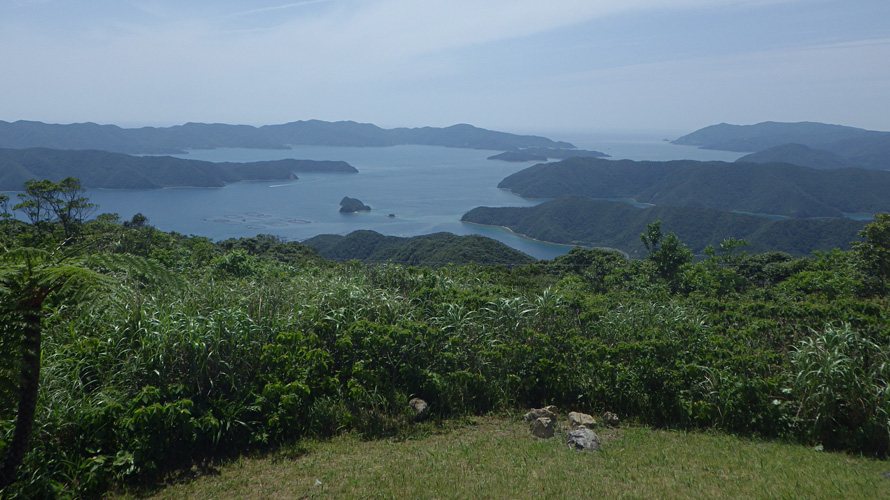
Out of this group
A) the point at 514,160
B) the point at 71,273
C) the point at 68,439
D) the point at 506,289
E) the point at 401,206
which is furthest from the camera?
the point at 514,160

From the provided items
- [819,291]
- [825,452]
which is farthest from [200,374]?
[819,291]

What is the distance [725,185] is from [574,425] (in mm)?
95117

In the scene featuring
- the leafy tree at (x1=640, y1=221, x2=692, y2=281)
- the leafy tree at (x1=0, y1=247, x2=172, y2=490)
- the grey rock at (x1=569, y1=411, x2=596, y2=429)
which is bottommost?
the leafy tree at (x1=640, y1=221, x2=692, y2=281)

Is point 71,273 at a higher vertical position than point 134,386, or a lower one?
higher

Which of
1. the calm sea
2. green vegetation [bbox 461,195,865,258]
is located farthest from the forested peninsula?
green vegetation [bbox 461,195,865,258]

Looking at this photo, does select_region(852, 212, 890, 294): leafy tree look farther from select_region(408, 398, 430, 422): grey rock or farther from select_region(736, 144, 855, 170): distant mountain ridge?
select_region(736, 144, 855, 170): distant mountain ridge

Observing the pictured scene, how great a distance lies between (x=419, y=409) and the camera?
4.32 metres

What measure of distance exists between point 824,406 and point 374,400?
381cm

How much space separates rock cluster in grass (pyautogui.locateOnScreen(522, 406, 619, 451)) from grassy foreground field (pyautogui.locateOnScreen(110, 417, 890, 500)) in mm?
93

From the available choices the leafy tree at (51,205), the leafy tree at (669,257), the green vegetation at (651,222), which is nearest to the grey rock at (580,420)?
the leafy tree at (669,257)

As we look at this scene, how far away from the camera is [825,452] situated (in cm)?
395

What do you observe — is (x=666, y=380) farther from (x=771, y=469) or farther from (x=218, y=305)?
A: (x=218, y=305)

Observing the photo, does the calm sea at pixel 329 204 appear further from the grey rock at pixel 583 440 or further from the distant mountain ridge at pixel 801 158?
the distant mountain ridge at pixel 801 158

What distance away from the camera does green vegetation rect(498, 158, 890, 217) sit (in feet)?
252
